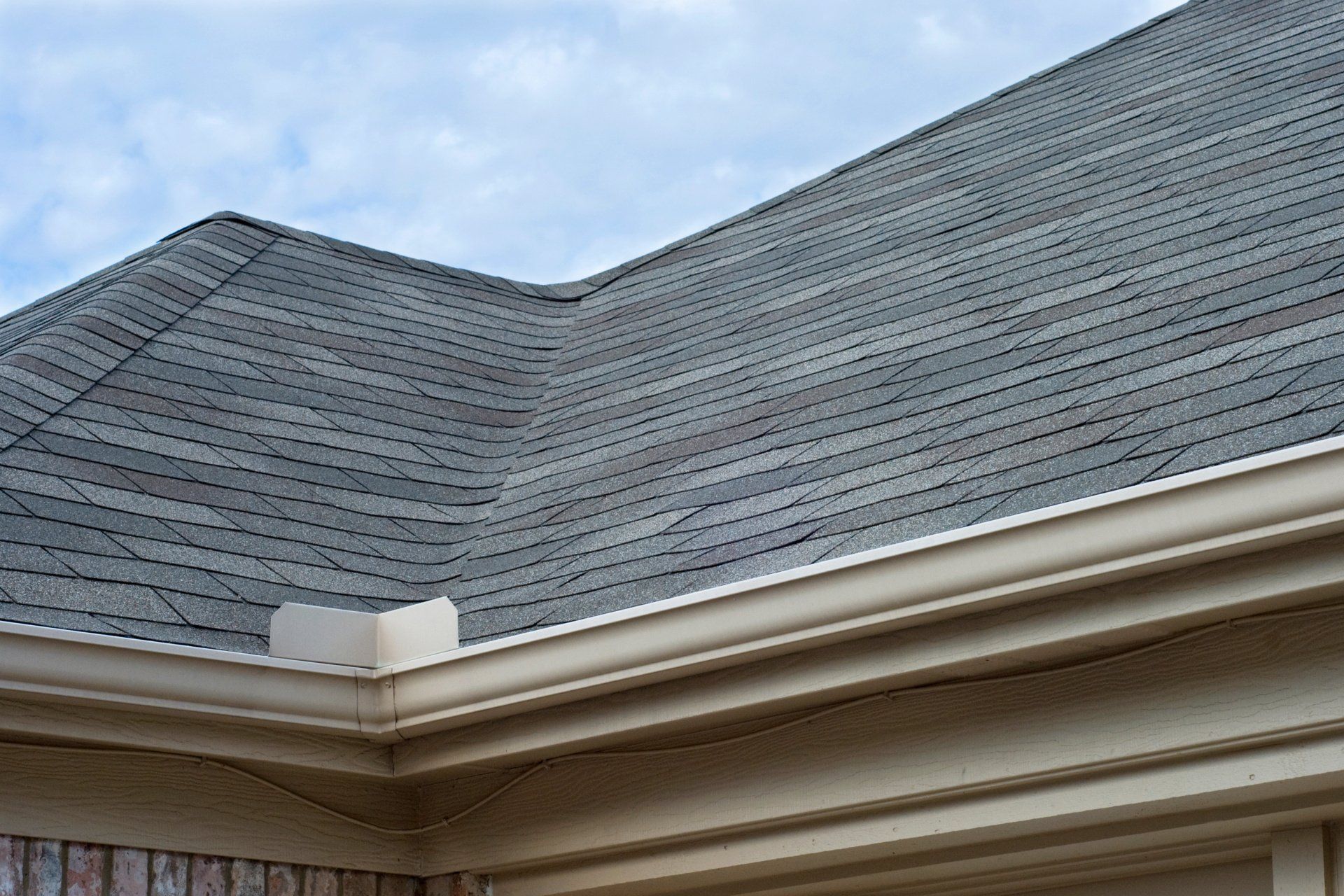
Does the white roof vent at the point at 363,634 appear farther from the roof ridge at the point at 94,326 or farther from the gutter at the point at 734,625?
the roof ridge at the point at 94,326

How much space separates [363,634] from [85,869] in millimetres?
807

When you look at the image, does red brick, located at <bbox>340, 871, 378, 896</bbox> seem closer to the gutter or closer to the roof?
the gutter

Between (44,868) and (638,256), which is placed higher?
(638,256)

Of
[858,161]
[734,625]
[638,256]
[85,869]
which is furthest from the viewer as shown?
Result: [638,256]

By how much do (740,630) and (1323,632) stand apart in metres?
1.12

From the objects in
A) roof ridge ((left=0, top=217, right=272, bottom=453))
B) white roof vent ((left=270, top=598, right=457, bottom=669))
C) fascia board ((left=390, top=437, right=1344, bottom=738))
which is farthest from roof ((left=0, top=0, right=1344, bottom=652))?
fascia board ((left=390, top=437, right=1344, bottom=738))

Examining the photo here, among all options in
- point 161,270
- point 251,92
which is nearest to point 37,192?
point 251,92

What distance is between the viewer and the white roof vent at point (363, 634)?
12.2 feet

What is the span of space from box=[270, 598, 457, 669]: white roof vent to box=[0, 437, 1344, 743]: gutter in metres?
0.03

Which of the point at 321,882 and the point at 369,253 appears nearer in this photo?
the point at 321,882

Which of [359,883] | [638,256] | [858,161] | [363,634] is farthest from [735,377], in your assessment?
[638,256]

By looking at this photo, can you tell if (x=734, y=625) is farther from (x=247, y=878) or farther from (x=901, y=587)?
(x=247, y=878)

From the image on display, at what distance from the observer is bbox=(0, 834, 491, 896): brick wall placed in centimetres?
351

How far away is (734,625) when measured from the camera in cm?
326
